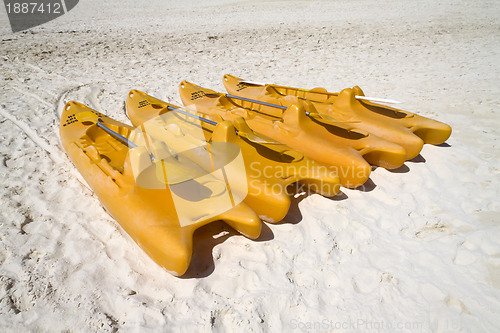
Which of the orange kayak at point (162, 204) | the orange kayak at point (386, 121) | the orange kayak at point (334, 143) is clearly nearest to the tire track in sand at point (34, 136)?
the orange kayak at point (162, 204)

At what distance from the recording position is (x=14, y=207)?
112 inches

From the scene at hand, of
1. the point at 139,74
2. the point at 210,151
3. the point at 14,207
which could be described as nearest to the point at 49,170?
the point at 14,207

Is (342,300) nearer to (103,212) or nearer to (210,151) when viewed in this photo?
(210,151)

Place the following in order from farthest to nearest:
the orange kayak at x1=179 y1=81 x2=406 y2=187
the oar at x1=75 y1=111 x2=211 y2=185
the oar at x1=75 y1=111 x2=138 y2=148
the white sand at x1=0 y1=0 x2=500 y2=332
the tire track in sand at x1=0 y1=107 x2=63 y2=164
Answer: the tire track in sand at x1=0 y1=107 x2=63 y2=164 < the oar at x1=75 y1=111 x2=138 y2=148 < the orange kayak at x1=179 y1=81 x2=406 y2=187 < the oar at x1=75 y1=111 x2=211 y2=185 < the white sand at x1=0 y1=0 x2=500 y2=332

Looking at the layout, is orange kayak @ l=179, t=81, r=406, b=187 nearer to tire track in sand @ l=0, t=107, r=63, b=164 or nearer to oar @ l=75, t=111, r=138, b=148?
oar @ l=75, t=111, r=138, b=148

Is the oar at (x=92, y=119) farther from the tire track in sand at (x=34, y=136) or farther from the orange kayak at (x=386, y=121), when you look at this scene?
the orange kayak at (x=386, y=121)

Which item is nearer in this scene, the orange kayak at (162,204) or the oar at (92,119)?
the orange kayak at (162,204)

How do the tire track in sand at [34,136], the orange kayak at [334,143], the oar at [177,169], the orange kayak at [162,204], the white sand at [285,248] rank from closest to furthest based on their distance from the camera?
the white sand at [285,248] < the orange kayak at [162,204] < the oar at [177,169] < the orange kayak at [334,143] < the tire track in sand at [34,136]

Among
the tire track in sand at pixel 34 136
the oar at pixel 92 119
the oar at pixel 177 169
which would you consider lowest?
the tire track in sand at pixel 34 136

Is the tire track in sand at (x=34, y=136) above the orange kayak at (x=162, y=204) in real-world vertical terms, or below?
below

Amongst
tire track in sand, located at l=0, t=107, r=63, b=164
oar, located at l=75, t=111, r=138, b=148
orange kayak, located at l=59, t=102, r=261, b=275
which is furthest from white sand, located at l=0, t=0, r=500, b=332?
oar, located at l=75, t=111, r=138, b=148

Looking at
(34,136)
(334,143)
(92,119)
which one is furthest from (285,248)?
(34,136)

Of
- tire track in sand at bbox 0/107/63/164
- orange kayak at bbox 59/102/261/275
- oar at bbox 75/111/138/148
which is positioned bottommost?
tire track in sand at bbox 0/107/63/164

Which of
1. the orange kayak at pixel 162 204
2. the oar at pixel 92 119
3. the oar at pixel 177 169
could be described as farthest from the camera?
the oar at pixel 92 119
